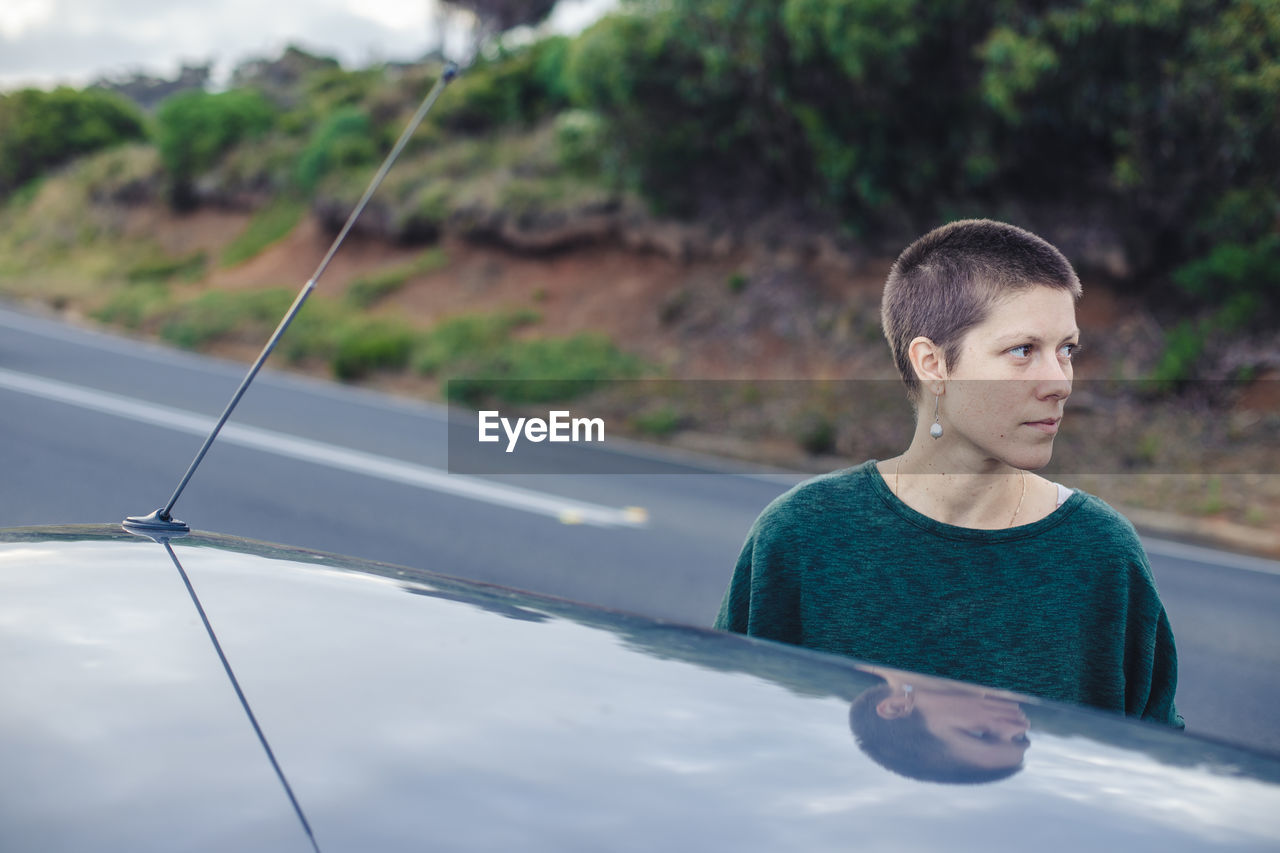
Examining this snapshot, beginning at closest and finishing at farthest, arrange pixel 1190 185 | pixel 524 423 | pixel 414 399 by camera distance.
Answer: pixel 1190 185
pixel 524 423
pixel 414 399

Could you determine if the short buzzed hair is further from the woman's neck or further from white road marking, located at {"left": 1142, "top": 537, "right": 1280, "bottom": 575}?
white road marking, located at {"left": 1142, "top": 537, "right": 1280, "bottom": 575}

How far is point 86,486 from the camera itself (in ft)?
28.5

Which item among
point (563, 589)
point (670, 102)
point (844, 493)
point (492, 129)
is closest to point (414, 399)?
point (670, 102)

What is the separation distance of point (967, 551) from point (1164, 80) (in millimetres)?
12632

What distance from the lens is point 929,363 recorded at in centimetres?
199

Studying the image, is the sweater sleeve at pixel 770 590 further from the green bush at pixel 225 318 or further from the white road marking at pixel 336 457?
the green bush at pixel 225 318

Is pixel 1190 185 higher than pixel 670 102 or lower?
lower

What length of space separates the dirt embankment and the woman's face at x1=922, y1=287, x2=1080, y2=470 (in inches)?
345

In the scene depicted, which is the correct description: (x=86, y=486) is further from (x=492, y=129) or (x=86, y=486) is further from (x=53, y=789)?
(x=492, y=129)

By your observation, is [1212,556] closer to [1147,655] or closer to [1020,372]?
[1147,655]

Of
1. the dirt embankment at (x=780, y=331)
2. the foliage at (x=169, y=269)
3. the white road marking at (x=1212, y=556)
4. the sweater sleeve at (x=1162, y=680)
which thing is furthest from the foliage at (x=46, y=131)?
the sweater sleeve at (x=1162, y=680)

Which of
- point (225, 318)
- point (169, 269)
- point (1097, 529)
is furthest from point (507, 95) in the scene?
point (1097, 529)

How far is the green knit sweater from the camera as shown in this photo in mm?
1845

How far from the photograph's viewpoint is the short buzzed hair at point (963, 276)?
1920 millimetres
